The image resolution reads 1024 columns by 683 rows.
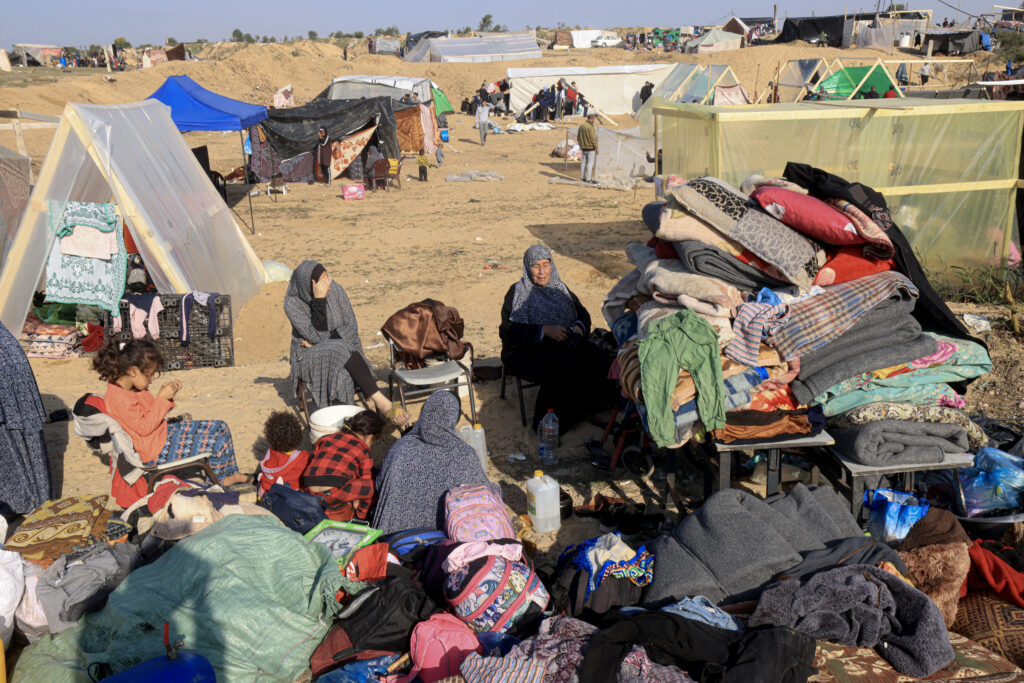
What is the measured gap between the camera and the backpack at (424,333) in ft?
20.6

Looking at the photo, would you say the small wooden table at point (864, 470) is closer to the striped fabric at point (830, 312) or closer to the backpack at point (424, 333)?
the striped fabric at point (830, 312)

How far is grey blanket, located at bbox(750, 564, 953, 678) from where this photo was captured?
2.96m

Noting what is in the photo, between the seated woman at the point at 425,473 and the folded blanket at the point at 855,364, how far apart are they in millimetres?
1884

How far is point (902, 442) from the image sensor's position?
4082 millimetres

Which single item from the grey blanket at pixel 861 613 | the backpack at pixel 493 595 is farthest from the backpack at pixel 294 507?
the grey blanket at pixel 861 613

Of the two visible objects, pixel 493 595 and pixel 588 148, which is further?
pixel 588 148

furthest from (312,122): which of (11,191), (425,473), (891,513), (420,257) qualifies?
(891,513)

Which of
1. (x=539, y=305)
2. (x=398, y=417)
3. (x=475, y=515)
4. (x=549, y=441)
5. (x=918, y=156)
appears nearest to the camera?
(x=475, y=515)

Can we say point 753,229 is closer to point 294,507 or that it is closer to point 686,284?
point 686,284

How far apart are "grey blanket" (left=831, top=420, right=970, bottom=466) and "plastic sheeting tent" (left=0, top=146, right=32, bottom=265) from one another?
9222 millimetres

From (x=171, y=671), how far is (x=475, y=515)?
1.56 meters

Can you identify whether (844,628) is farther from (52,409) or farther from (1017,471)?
(52,409)

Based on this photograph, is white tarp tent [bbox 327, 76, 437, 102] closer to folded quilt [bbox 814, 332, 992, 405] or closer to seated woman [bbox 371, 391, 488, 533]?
seated woman [bbox 371, 391, 488, 533]

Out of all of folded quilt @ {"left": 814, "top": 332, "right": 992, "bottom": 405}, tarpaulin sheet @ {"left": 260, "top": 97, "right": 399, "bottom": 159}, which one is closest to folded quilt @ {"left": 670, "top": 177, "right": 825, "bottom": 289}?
folded quilt @ {"left": 814, "top": 332, "right": 992, "bottom": 405}
